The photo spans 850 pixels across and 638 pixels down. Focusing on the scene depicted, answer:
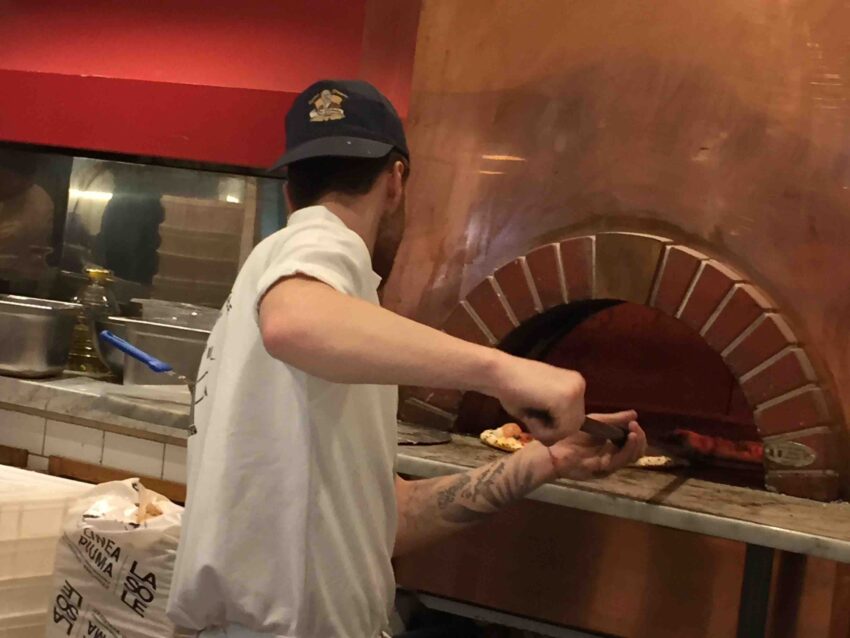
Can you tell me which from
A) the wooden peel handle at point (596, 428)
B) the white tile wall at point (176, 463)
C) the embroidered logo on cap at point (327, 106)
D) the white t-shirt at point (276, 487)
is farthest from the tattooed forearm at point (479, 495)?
the white tile wall at point (176, 463)

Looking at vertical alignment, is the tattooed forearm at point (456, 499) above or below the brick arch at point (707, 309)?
below

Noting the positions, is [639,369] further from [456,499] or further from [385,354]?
[385,354]

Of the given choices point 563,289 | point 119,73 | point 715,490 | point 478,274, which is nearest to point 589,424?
point 715,490

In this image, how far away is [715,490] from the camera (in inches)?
69.7

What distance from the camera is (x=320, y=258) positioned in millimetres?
1060

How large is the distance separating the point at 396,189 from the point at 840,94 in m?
1.05

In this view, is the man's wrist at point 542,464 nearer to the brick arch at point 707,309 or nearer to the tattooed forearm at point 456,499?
the tattooed forearm at point 456,499

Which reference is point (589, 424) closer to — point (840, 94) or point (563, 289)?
point (563, 289)

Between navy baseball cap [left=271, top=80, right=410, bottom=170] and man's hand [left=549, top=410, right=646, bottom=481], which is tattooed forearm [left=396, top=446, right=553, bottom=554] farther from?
navy baseball cap [left=271, top=80, right=410, bottom=170]

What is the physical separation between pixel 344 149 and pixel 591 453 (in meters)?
0.68

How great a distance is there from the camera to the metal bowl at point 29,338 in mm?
2557

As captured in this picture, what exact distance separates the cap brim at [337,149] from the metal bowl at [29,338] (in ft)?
5.24

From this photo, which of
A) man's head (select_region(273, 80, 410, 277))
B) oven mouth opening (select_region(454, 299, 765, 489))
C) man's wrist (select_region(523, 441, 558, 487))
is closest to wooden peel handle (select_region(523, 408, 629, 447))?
man's wrist (select_region(523, 441, 558, 487))

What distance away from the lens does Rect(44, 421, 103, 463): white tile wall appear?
2.56 m
